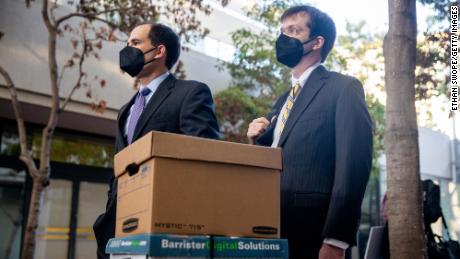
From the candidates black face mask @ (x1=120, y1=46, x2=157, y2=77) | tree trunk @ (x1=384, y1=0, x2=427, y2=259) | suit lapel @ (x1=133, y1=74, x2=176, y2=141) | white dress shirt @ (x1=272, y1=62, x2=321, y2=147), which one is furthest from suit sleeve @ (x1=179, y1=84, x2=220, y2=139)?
tree trunk @ (x1=384, y1=0, x2=427, y2=259)

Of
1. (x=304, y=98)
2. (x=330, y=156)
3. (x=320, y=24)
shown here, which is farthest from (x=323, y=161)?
(x=320, y=24)

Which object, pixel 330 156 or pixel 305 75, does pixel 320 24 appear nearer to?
pixel 305 75

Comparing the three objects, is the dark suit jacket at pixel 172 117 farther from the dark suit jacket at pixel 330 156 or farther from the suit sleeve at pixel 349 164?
the suit sleeve at pixel 349 164

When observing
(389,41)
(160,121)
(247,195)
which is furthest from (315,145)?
(389,41)

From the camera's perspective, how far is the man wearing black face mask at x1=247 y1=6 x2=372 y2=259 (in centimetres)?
232

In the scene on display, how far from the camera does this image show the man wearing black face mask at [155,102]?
281cm

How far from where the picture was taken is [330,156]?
2508 millimetres

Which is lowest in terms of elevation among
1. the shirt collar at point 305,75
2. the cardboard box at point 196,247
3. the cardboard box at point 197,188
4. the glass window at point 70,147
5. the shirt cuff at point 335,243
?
the cardboard box at point 196,247

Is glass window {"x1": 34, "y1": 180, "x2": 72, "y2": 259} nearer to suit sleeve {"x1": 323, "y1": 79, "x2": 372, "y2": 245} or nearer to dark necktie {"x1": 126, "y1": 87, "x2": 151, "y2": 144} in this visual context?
dark necktie {"x1": 126, "y1": 87, "x2": 151, "y2": 144}

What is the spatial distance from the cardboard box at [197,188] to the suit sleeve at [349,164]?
1.12ft

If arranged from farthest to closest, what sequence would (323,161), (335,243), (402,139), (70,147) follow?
(70,147), (402,139), (323,161), (335,243)

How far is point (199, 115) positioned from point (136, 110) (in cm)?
44

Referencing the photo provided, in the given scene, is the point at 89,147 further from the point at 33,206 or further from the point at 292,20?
the point at 292,20

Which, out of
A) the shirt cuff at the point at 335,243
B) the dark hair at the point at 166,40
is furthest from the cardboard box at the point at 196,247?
the dark hair at the point at 166,40
